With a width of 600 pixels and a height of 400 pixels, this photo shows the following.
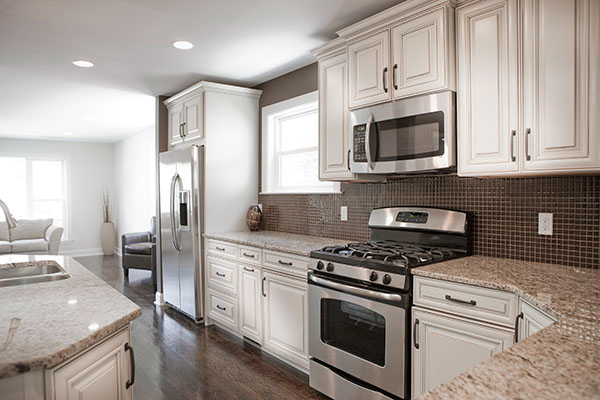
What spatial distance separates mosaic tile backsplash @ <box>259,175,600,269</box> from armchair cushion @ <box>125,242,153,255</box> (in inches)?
156

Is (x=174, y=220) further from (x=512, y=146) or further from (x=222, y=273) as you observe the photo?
(x=512, y=146)

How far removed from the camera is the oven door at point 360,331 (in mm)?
2105

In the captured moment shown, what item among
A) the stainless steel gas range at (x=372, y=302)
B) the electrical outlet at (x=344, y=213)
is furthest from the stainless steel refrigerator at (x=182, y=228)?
the stainless steel gas range at (x=372, y=302)

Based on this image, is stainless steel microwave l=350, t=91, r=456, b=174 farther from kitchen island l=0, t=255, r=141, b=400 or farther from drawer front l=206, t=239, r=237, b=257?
kitchen island l=0, t=255, r=141, b=400

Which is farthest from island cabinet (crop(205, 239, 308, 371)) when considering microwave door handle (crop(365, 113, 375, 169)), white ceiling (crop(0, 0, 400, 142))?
white ceiling (crop(0, 0, 400, 142))

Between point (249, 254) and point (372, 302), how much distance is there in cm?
139

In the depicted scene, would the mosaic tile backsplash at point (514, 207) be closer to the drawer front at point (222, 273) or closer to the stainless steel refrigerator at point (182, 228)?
the drawer front at point (222, 273)

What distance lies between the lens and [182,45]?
10.5 feet

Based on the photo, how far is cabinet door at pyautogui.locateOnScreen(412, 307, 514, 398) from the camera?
180 centimetres

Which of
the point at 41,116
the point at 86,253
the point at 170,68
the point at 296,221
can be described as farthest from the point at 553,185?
the point at 86,253

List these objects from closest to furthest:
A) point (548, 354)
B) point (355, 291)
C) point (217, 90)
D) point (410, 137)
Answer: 1. point (548, 354)
2. point (355, 291)
3. point (410, 137)
4. point (217, 90)

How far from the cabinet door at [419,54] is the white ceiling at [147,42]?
0.29m

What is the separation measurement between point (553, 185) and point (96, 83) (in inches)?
168

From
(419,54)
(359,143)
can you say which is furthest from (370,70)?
(359,143)
